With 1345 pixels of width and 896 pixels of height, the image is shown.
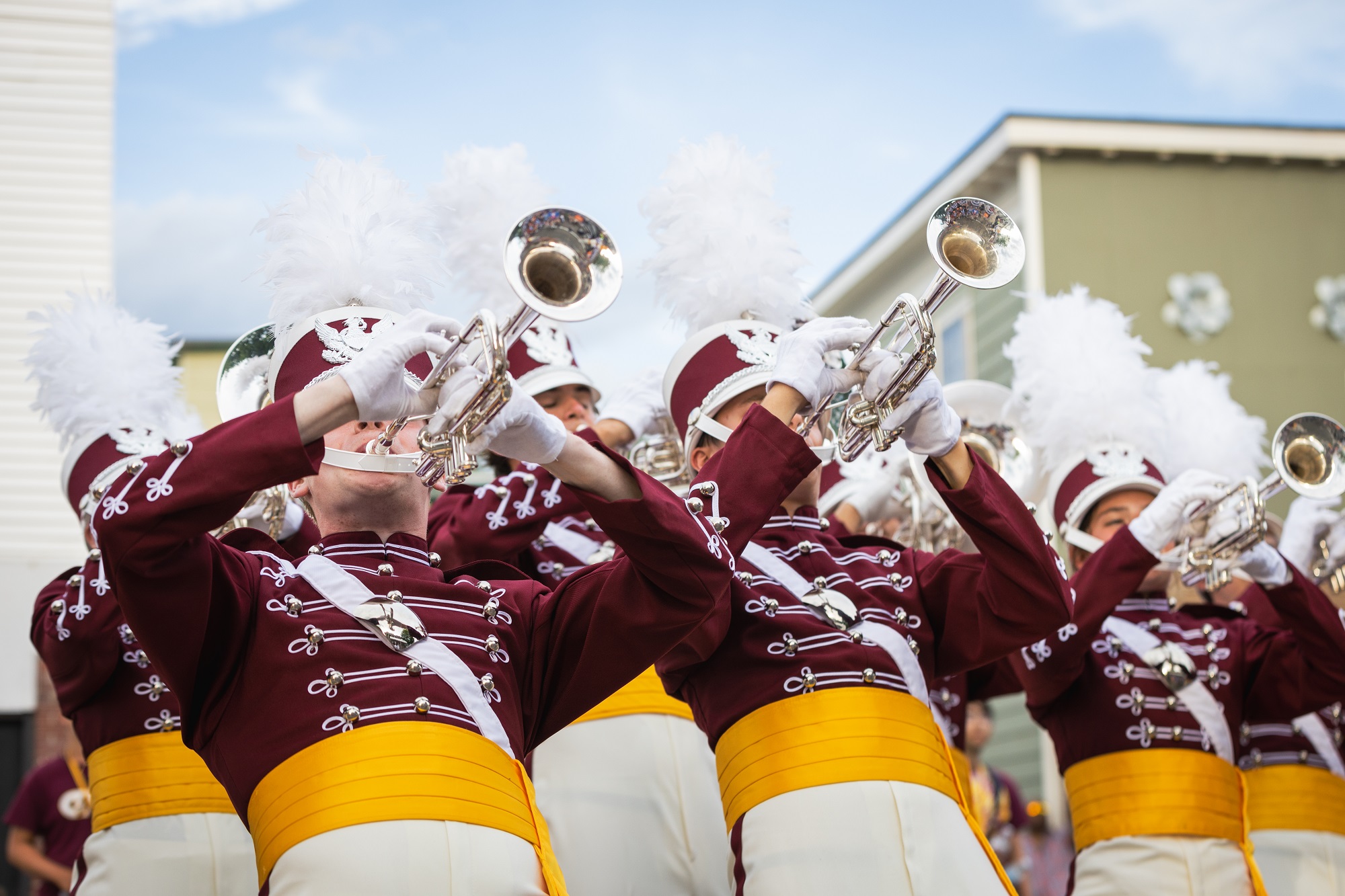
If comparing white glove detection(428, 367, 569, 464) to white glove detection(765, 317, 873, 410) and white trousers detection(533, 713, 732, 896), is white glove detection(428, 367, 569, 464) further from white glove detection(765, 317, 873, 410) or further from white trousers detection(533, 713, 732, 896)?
white trousers detection(533, 713, 732, 896)

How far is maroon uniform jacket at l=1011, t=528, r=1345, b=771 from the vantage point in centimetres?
479

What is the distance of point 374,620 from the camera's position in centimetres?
307

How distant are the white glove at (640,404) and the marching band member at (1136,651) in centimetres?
149

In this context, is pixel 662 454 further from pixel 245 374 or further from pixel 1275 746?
pixel 1275 746

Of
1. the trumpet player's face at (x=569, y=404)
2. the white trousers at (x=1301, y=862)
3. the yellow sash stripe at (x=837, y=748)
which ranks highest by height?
the trumpet player's face at (x=569, y=404)

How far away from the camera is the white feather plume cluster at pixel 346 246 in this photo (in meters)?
3.60

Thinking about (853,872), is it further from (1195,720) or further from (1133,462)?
(1133,462)

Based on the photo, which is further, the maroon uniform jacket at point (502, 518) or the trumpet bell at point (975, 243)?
the maroon uniform jacket at point (502, 518)

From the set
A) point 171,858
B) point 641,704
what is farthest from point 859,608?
point 171,858

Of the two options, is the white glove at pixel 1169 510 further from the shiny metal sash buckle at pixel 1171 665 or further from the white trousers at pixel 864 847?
the white trousers at pixel 864 847

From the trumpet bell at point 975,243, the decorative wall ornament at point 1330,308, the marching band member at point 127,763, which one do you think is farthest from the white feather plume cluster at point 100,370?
the decorative wall ornament at point 1330,308

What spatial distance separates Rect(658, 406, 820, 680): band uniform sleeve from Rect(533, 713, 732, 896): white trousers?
1033 millimetres

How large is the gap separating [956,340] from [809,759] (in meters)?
13.0

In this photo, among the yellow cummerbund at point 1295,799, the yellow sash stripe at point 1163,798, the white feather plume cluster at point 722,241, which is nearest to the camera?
the white feather plume cluster at point 722,241
